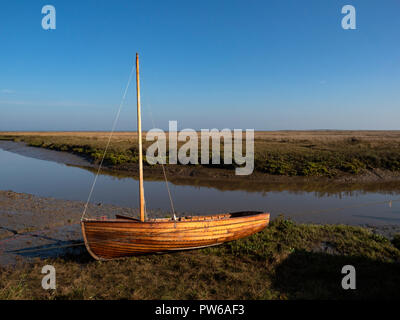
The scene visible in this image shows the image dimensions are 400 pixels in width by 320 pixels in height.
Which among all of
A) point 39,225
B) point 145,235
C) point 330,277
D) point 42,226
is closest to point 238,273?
point 330,277

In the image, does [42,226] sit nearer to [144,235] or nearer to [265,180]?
[144,235]

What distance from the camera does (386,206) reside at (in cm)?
1878

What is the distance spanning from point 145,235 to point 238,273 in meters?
3.53

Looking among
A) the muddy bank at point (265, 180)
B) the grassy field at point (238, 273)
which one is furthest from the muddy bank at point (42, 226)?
the muddy bank at point (265, 180)

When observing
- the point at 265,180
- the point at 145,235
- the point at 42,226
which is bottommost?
the point at 42,226

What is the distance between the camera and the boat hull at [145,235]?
9664 millimetres

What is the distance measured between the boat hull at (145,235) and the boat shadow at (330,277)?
2.91m

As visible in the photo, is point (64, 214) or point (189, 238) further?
point (64, 214)

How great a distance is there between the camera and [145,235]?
32.0 feet

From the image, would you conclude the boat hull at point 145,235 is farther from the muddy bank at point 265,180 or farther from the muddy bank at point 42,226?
the muddy bank at point 265,180

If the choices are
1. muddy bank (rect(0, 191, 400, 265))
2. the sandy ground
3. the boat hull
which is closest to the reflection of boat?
the boat hull
